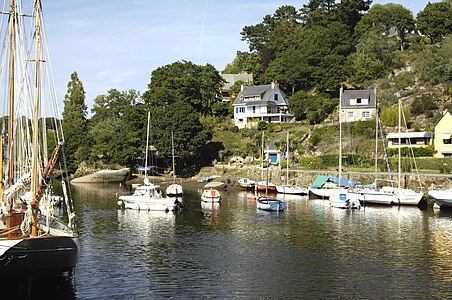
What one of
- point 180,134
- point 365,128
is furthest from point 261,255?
point 180,134

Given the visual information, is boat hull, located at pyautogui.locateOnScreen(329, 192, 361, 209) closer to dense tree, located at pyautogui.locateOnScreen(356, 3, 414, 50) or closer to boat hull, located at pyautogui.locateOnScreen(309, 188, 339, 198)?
boat hull, located at pyautogui.locateOnScreen(309, 188, 339, 198)

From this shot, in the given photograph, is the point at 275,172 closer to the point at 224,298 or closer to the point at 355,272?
the point at 355,272

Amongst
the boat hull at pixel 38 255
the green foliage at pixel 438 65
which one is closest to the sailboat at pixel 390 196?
the green foliage at pixel 438 65

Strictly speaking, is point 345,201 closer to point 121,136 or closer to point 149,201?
point 149,201

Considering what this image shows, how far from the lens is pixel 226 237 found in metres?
53.8

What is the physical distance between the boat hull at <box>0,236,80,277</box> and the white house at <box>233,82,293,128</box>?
102673 millimetres

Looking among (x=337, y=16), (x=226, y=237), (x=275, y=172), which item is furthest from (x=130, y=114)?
(x=226, y=237)

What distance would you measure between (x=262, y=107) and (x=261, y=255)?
93128mm

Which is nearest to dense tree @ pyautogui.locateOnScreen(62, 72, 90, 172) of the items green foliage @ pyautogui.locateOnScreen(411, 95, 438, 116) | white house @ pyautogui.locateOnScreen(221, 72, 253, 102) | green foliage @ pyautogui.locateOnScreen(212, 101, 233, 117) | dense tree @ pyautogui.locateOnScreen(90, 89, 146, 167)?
dense tree @ pyautogui.locateOnScreen(90, 89, 146, 167)

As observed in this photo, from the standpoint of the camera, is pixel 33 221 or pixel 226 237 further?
pixel 226 237

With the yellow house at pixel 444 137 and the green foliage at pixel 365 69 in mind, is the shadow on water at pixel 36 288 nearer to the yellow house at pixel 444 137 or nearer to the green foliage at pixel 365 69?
the yellow house at pixel 444 137

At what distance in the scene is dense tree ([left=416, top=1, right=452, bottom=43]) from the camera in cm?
13988

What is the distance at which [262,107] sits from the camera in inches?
5374

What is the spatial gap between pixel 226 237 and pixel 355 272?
1658cm
